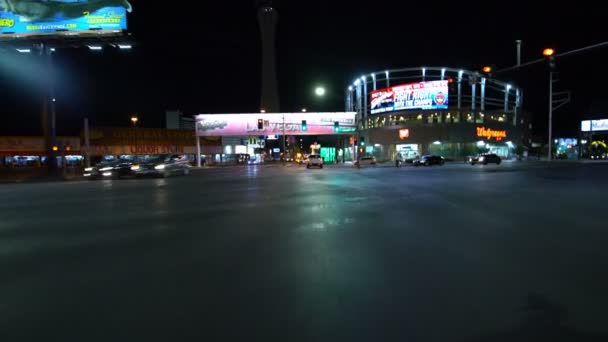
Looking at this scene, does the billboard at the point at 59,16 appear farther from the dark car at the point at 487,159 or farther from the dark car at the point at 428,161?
the dark car at the point at 487,159

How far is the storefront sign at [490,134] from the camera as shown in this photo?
195 ft

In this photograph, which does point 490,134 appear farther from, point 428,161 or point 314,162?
point 314,162

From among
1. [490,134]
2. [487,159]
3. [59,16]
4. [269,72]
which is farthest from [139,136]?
[490,134]

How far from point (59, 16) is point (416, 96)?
49.4 metres

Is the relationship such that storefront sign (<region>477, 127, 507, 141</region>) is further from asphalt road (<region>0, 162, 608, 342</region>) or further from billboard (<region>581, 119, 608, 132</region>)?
asphalt road (<region>0, 162, 608, 342</region>)

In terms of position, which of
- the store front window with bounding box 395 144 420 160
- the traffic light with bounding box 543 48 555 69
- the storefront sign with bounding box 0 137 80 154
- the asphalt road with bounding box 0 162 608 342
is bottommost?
the asphalt road with bounding box 0 162 608 342

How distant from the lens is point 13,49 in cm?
2750

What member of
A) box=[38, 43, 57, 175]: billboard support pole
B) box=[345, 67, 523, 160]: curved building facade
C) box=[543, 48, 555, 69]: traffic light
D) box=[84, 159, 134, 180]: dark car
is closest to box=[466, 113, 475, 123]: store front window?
box=[345, 67, 523, 160]: curved building facade

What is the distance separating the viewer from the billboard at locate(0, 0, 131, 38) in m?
25.7

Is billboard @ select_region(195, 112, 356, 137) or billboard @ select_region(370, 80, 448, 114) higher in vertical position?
billboard @ select_region(370, 80, 448, 114)

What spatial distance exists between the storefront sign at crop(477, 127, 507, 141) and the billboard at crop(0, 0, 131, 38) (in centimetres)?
5634

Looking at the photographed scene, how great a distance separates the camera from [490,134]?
6053 centimetres

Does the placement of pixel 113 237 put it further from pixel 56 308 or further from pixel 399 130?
pixel 399 130

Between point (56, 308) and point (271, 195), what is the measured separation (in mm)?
10222
